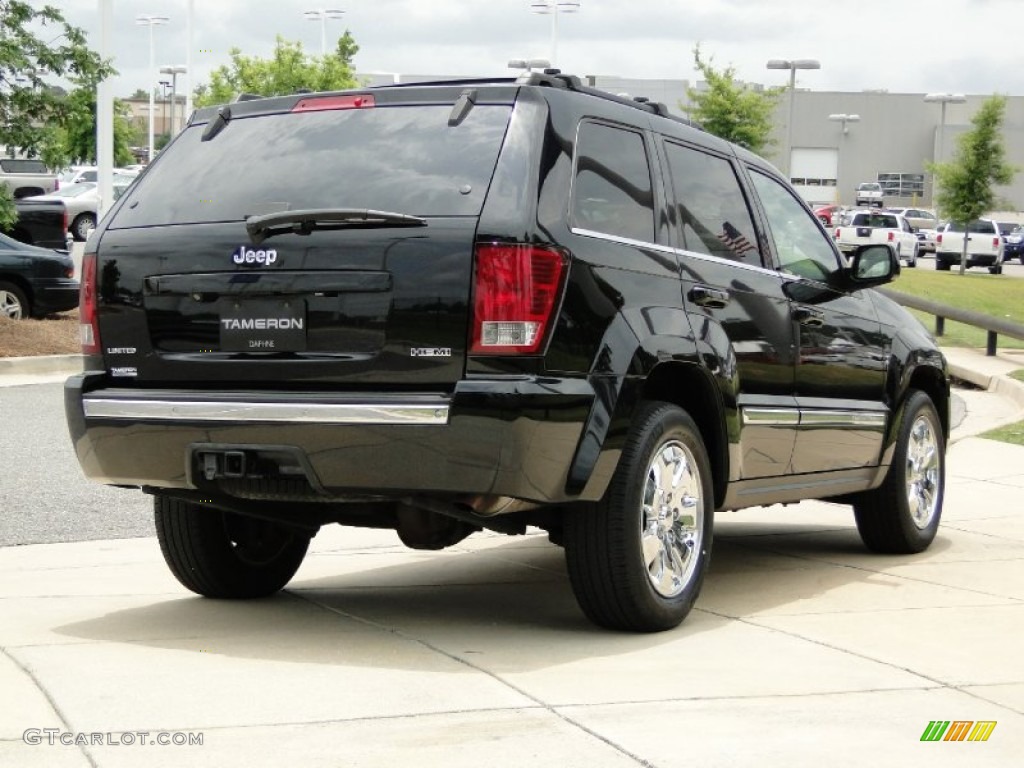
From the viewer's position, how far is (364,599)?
Answer: 7.06 m

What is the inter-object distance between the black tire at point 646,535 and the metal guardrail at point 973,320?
13.0m

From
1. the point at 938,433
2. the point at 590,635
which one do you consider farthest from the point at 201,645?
the point at 938,433

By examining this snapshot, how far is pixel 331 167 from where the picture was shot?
19.6 ft

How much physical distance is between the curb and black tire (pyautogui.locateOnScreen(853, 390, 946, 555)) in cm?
1120

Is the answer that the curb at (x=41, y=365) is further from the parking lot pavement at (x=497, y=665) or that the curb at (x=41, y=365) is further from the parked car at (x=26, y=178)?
the parked car at (x=26, y=178)

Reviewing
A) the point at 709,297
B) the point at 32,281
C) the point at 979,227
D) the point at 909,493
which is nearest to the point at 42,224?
the point at 32,281

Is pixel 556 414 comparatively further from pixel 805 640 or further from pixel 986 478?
pixel 986 478

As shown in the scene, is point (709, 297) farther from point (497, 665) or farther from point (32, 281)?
point (32, 281)

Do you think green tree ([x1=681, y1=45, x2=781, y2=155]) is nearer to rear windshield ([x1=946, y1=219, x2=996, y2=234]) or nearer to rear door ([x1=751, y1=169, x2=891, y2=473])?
rear windshield ([x1=946, y1=219, x2=996, y2=234])

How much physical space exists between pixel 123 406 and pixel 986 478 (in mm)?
7513

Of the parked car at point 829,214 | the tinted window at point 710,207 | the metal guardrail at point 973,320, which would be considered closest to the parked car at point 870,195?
the parked car at point 829,214

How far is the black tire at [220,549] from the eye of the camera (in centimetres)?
673

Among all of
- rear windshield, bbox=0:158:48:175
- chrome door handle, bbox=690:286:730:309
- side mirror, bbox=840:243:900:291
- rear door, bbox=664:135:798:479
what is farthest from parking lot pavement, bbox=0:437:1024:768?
rear windshield, bbox=0:158:48:175

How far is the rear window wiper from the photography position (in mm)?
5633
